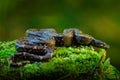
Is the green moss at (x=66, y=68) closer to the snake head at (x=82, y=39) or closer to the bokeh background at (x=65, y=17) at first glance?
the snake head at (x=82, y=39)

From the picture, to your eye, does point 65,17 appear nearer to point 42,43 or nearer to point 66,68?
point 42,43

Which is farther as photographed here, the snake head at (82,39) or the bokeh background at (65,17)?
the bokeh background at (65,17)

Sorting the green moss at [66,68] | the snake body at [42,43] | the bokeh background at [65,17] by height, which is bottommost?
the green moss at [66,68]

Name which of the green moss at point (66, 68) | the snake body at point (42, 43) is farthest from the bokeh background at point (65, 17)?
the green moss at point (66, 68)

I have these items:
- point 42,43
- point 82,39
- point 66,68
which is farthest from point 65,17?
point 66,68

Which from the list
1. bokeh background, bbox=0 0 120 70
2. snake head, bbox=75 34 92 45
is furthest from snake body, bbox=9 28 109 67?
bokeh background, bbox=0 0 120 70
